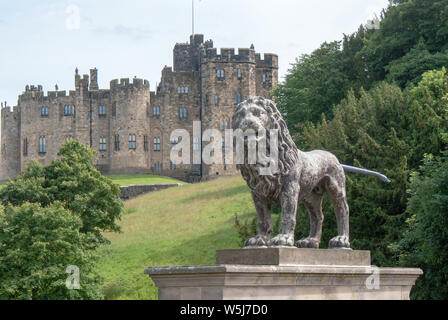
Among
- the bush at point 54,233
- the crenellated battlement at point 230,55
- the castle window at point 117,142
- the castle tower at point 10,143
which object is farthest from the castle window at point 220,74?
the bush at point 54,233

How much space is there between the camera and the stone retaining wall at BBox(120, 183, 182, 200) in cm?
8038

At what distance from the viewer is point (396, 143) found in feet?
107

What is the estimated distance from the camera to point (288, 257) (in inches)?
470

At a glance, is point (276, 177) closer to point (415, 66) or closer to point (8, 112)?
point (415, 66)

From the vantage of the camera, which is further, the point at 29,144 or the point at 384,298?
the point at 29,144

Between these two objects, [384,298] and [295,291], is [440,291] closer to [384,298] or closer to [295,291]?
[384,298]

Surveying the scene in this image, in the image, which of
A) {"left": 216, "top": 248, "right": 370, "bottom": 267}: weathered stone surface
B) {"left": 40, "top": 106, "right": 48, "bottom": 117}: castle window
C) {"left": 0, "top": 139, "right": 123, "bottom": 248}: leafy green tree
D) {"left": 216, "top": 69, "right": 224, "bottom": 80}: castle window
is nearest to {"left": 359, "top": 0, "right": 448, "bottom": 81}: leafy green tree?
{"left": 0, "top": 139, "right": 123, "bottom": 248}: leafy green tree

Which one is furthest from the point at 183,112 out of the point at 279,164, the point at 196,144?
the point at 279,164

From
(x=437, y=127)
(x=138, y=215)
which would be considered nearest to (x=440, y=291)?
(x=437, y=127)

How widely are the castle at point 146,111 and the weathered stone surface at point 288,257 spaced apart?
7698 centimetres

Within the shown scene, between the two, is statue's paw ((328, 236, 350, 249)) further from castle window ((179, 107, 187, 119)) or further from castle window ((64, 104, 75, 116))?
castle window ((64, 104, 75, 116))

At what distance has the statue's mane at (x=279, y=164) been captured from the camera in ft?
41.3

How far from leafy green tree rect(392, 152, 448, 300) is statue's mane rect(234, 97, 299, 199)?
11044 mm

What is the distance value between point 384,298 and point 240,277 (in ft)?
11.2
